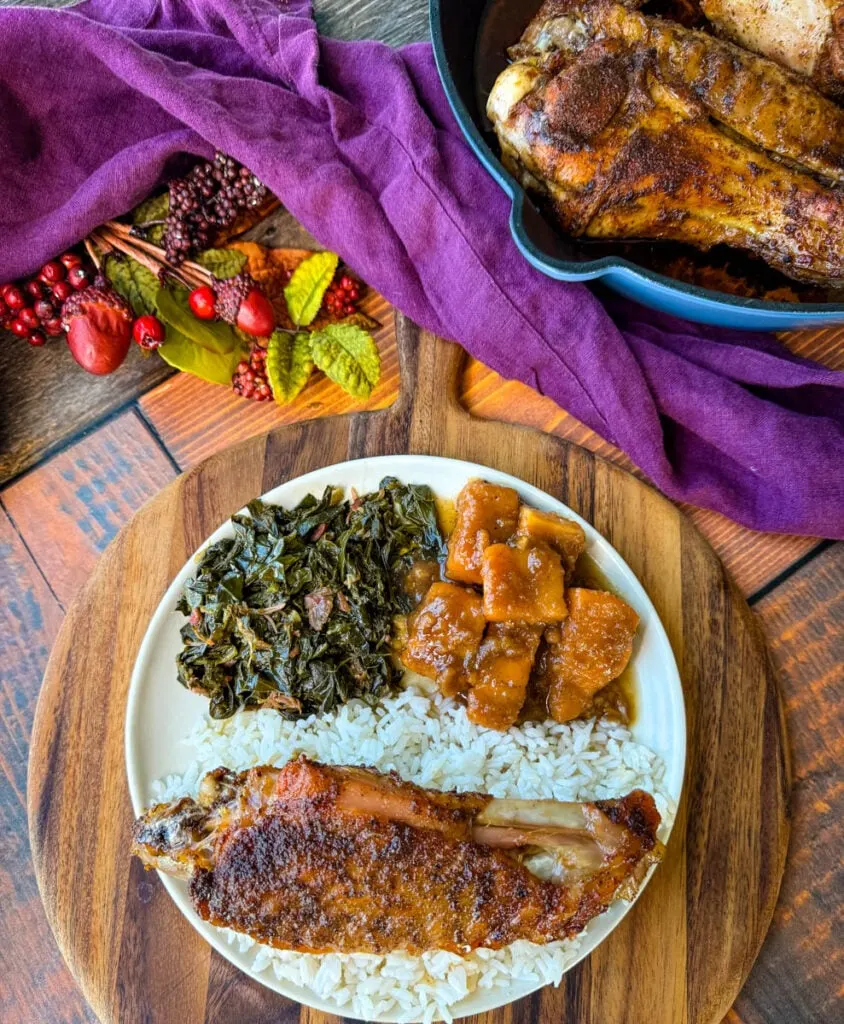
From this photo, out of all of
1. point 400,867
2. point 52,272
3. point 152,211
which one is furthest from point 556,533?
point 52,272

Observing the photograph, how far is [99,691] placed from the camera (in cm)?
298

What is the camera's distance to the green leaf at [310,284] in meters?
3.08

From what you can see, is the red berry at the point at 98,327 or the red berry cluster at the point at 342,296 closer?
the red berry at the point at 98,327

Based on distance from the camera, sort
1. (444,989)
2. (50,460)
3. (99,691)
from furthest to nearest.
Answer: (50,460)
(99,691)
(444,989)

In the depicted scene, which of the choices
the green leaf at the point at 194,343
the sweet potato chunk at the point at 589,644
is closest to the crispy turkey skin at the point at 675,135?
the sweet potato chunk at the point at 589,644

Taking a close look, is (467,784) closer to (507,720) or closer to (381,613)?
(507,720)

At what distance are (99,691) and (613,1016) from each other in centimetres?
212

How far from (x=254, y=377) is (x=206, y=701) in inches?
48.1

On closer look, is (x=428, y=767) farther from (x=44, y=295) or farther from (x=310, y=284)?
(x=44, y=295)

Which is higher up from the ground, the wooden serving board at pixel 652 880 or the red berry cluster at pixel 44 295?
the red berry cluster at pixel 44 295

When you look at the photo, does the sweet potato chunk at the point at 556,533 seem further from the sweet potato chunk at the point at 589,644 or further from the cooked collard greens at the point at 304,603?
the cooked collard greens at the point at 304,603

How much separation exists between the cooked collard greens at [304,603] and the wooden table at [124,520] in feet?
1.56

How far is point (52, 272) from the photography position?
306 centimetres

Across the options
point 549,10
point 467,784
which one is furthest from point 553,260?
point 467,784
